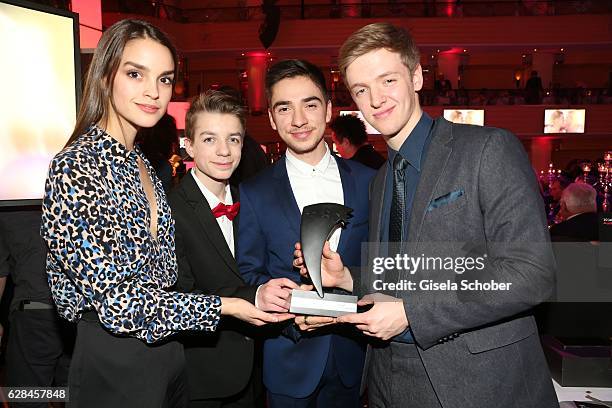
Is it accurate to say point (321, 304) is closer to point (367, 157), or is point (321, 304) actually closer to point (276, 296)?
point (276, 296)

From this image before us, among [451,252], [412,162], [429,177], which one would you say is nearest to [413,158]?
[412,162]

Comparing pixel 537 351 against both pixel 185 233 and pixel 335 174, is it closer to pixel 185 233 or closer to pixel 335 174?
pixel 335 174

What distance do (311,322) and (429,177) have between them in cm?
70

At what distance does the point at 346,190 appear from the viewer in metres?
2.26

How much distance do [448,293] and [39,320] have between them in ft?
8.59

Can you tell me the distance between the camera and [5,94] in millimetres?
2195

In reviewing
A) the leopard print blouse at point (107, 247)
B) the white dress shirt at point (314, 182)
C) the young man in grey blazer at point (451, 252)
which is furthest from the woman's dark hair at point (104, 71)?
the white dress shirt at point (314, 182)

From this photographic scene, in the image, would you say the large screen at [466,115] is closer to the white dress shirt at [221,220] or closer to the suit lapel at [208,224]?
the white dress shirt at [221,220]

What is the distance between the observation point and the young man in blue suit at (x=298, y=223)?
6.99 feet

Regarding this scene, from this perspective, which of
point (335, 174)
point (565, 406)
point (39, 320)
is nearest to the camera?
point (565, 406)

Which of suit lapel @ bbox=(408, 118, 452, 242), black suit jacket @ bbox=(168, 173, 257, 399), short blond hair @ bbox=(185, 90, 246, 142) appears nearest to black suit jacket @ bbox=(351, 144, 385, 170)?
short blond hair @ bbox=(185, 90, 246, 142)

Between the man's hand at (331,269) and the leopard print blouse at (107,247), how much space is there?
0.38 metres

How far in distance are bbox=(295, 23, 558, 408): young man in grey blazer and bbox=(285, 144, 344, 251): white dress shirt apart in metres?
0.47

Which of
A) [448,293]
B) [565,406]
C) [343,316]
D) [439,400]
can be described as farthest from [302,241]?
[565,406]
